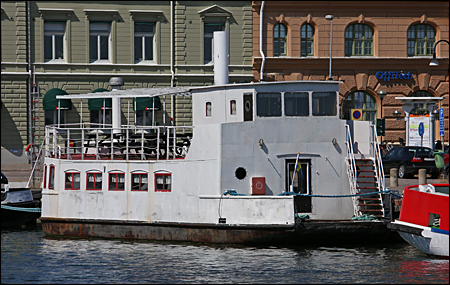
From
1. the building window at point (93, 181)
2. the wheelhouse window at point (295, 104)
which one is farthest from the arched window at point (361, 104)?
the building window at point (93, 181)

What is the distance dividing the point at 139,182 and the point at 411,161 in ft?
49.5

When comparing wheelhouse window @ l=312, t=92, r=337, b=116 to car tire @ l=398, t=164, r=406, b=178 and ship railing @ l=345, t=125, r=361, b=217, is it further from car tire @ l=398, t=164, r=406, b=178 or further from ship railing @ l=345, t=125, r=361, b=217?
car tire @ l=398, t=164, r=406, b=178

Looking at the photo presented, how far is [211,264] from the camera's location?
17.5 m

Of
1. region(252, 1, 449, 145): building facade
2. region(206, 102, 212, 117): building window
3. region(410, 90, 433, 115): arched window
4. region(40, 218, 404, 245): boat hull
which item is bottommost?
region(40, 218, 404, 245): boat hull

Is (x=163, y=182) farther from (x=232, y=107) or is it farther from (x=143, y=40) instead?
(x=143, y=40)

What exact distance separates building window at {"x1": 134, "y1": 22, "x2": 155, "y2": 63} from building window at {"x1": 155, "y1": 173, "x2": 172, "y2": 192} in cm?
2132

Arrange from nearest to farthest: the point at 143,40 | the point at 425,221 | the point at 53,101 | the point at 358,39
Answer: the point at 425,221
the point at 53,101
the point at 143,40
the point at 358,39

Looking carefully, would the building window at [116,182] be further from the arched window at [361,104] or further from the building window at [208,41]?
the arched window at [361,104]

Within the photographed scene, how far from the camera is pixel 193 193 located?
2034 centimetres

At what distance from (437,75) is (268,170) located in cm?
2713

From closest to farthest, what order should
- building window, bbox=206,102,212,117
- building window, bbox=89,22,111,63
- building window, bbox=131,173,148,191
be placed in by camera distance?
building window, bbox=206,102,212,117, building window, bbox=131,173,148,191, building window, bbox=89,22,111,63

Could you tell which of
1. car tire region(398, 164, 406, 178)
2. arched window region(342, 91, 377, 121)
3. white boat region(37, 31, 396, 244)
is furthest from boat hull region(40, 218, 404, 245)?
arched window region(342, 91, 377, 121)

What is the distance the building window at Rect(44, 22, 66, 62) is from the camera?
40219mm

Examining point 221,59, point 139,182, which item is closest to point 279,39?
point 221,59
